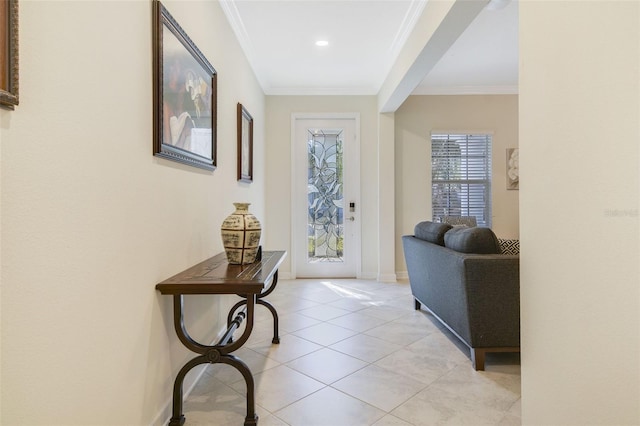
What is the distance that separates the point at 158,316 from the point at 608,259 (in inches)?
65.0

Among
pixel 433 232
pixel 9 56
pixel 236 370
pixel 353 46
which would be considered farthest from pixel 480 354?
pixel 353 46

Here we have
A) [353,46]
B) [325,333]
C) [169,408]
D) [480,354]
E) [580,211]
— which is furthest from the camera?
[353,46]

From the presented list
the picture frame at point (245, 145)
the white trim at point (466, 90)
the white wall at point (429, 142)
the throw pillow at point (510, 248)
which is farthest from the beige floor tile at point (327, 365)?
the white trim at point (466, 90)

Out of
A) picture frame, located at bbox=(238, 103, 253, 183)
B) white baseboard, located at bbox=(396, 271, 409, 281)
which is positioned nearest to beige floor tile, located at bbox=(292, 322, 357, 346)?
picture frame, located at bbox=(238, 103, 253, 183)

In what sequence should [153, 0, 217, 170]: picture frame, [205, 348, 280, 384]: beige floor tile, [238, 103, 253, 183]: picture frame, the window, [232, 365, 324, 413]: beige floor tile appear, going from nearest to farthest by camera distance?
[153, 0, 217, 170]: picture frame, [232, 365, 324, 413]: beige floor tile, [205, 348, 280, 384]: beige floor tile, [238, 103, 253, 183]: picture frame, the window

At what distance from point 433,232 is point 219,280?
1.92 metres

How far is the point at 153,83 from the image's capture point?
5.14ft

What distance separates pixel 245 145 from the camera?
3541 mm

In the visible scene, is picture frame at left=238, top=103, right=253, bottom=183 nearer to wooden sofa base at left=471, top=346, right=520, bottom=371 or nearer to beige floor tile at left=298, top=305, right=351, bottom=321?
beige floor tile at left=298, top=305, right=351, bottom=321

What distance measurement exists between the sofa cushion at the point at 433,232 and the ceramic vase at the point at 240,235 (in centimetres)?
Result: 154

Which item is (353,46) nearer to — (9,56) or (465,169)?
(465,169)

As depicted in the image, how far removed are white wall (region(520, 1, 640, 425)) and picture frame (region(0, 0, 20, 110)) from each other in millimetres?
1412

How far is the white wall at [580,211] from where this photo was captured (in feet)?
2.83

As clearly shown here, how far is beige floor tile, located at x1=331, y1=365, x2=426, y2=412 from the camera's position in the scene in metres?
1.88
